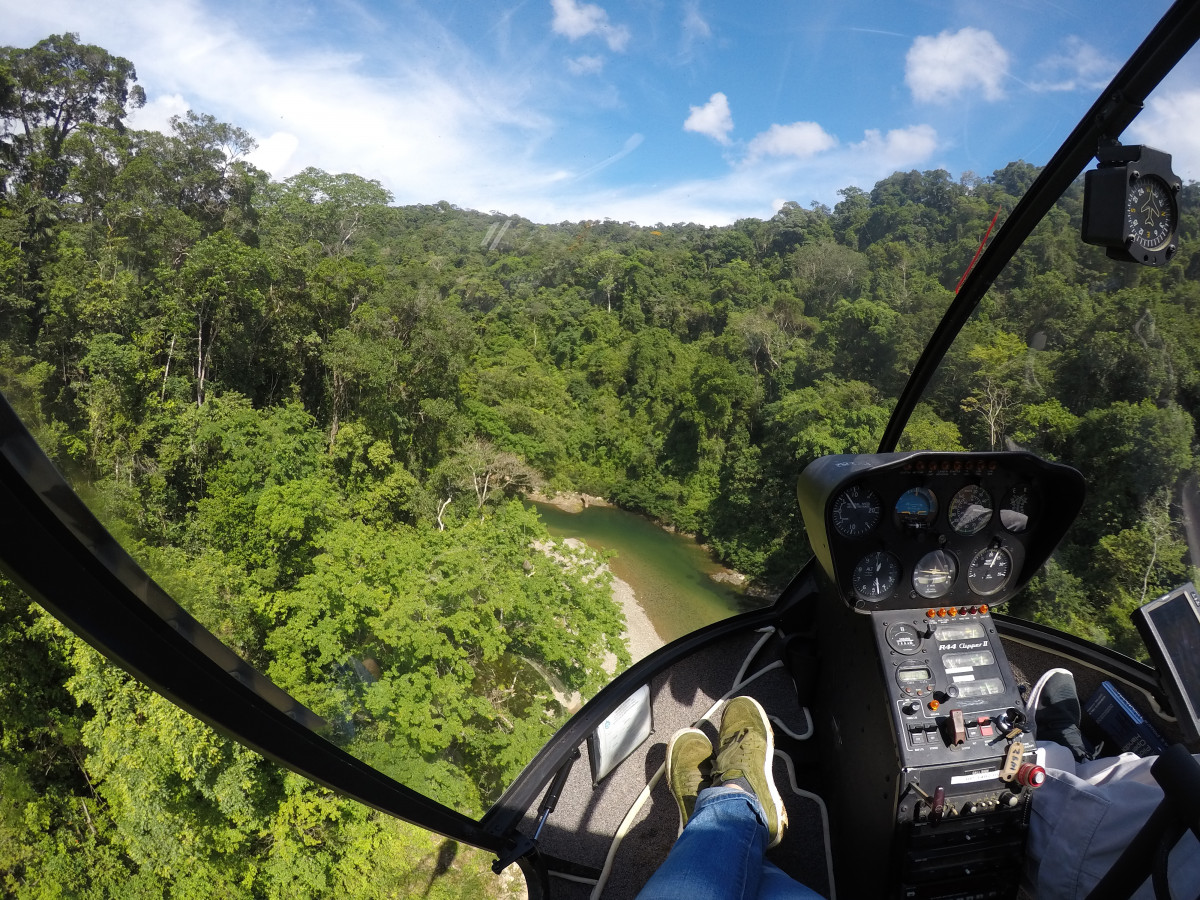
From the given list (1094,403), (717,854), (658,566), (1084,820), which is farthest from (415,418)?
(1084,820)

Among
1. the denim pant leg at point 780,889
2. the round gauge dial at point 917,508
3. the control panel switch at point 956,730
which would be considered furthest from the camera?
the round gauge dial at point 917,508

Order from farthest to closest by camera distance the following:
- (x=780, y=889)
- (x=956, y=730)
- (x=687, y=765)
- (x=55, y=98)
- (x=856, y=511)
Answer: (x=687, y=765) < (x=856, y=511) < (x=956, y=730) < (x=780, y=889) < (x=55, y=98)

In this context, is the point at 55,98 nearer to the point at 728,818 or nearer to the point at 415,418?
the point at 728,818

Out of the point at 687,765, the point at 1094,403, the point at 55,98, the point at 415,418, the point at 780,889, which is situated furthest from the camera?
the point at 415,418

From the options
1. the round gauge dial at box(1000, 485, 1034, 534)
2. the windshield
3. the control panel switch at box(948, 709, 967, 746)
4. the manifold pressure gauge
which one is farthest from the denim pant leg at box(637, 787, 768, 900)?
the manifold pressure gauge

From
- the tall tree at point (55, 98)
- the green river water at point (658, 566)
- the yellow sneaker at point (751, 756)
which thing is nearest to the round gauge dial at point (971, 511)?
the yellow sneaker at point (751, 756)

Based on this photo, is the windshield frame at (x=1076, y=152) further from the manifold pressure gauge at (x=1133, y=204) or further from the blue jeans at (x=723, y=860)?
the blue jeans at (x=723, y=860)

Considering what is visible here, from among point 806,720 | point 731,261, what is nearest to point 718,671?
point 806,720
